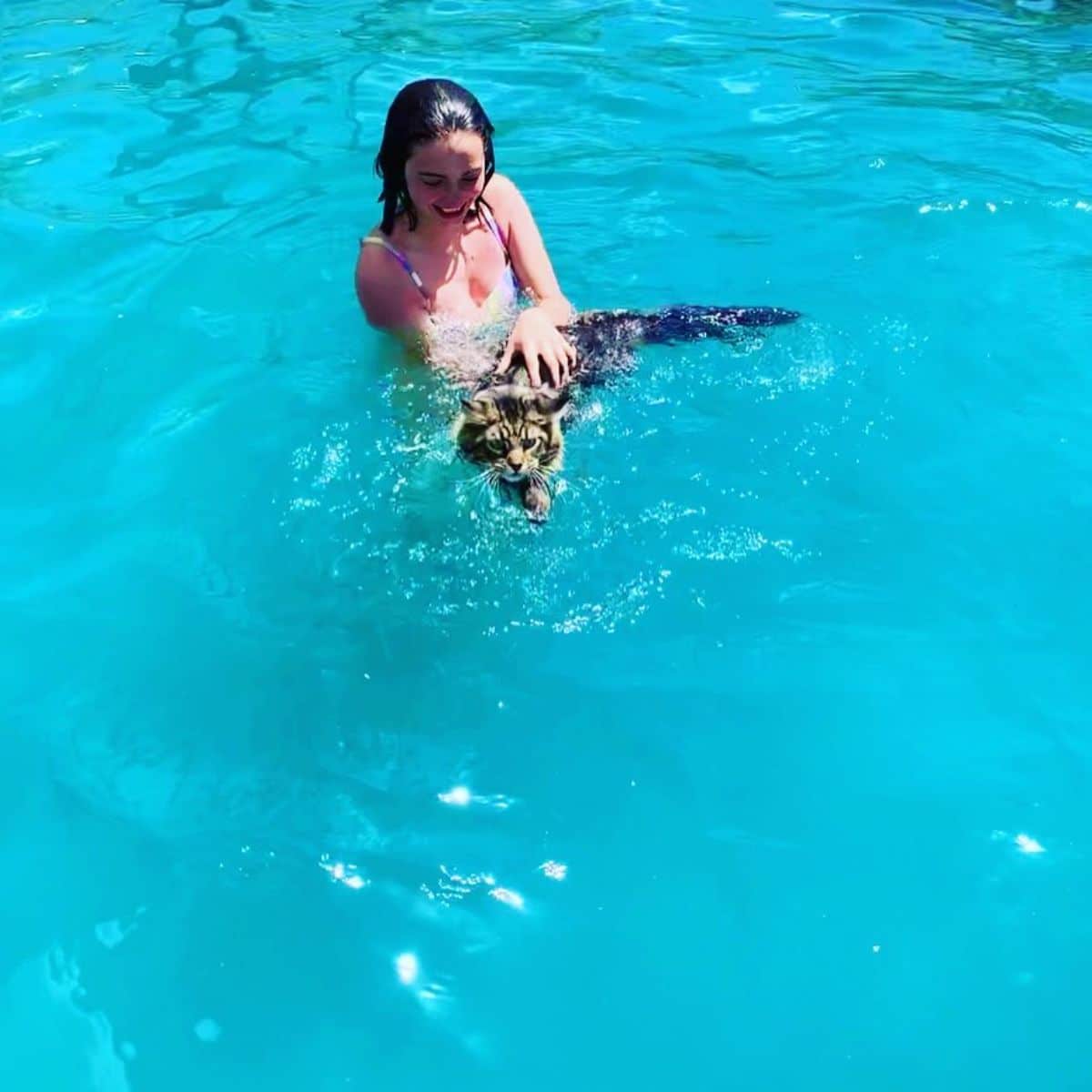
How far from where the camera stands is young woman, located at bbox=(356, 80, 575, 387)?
4.29 metres

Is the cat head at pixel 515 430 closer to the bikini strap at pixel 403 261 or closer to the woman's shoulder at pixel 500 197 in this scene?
the bikini strap at pixel 403 261

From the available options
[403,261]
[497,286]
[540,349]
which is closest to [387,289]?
[403,261]

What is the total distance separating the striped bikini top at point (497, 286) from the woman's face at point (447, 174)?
0.92ft

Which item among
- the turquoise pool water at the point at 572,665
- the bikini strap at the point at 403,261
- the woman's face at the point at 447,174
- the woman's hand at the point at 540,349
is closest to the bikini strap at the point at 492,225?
the woman's face at the point at 447,174

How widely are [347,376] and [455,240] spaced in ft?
2.97

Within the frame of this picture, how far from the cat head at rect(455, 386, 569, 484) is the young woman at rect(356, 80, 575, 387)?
0.31 feet

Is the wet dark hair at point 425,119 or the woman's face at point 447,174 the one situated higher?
the wet dark hair at point 425,119

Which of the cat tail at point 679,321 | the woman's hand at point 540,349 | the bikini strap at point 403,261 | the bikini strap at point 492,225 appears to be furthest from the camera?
the bikini strap at point 492,225

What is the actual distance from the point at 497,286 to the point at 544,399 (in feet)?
4.74

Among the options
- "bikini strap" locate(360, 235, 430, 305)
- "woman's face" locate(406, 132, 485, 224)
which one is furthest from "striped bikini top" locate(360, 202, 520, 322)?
"woman's face" locate(406, 132, 485, 224)

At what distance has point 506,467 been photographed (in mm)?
3828

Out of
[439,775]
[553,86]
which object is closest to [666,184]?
[553,86]

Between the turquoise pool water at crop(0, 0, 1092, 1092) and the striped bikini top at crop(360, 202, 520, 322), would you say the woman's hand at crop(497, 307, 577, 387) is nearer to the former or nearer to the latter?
the turquoise pool water at crop(0, 0, 1092, 1092)

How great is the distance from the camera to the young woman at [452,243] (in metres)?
4.29
